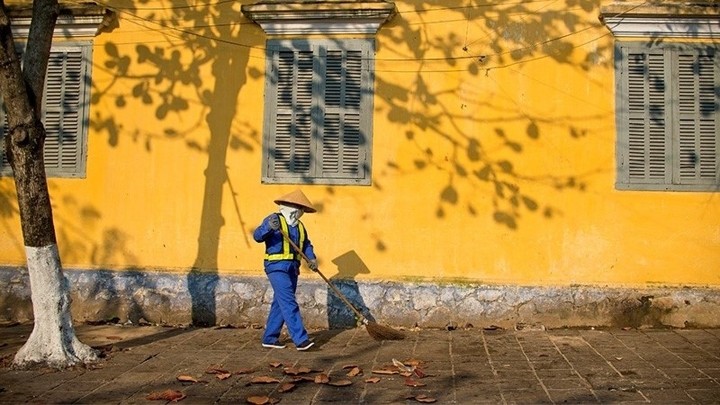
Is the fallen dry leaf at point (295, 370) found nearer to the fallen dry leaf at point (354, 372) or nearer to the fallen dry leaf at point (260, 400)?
the fallen dry leaf at point (354, 372)

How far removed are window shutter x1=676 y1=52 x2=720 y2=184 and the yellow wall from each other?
0.33 metres

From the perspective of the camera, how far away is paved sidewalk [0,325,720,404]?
231 inches

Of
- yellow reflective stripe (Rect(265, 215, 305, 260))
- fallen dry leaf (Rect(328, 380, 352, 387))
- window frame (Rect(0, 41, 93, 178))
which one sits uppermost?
window frame (Rect(0, 41, 93, 178))

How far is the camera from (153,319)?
8.85 m

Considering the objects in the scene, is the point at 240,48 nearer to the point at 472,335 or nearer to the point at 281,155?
the point at 281,155

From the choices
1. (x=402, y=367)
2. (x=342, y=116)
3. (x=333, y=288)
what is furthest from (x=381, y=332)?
(x=342, y=116)

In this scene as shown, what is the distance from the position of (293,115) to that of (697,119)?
481 centimetres

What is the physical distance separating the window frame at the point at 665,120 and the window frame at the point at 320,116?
9.74 feet

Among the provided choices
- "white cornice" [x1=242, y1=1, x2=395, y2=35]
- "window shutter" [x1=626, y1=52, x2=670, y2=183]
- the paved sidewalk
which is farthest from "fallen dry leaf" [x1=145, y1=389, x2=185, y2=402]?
"window shutter" [x1=626, y1=52, x2=670, y2=183]

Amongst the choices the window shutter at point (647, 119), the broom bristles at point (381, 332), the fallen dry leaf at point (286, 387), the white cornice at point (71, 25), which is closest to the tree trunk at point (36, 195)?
the fallen dry leaf at point (286, 387)

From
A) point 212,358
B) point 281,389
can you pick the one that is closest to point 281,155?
point 212,358

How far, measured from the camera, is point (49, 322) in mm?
6699

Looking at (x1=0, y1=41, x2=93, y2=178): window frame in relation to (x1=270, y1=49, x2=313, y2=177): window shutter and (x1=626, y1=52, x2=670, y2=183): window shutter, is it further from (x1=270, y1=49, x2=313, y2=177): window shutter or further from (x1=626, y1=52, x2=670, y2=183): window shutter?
(x1=626, y1=52, x2=670, y2=183): window shutter

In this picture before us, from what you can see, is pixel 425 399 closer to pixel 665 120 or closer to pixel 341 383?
pixel 341 383
